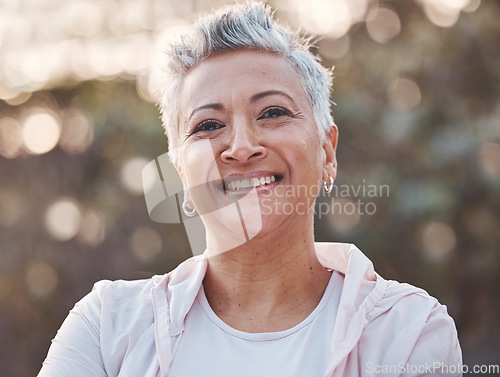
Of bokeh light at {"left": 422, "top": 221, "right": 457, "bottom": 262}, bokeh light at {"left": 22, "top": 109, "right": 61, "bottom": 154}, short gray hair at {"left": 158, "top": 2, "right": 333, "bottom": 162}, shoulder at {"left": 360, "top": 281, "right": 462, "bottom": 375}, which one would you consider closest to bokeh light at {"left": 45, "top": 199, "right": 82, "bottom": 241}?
bokeh light at {"left": 22, "top": 109, "right": 61, "bottom": 154}

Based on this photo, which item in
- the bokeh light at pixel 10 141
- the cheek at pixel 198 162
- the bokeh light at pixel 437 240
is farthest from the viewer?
the bokeh light at pixel 437 240

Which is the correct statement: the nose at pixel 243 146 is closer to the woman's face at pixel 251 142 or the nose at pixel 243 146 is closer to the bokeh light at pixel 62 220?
the woman's face at pixel 251 142

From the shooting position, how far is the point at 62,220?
213 inches

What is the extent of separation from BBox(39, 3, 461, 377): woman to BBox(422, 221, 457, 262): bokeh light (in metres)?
3.68

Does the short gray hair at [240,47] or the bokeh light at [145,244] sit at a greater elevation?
the short gray hair at [240,47]

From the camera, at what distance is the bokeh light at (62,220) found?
5348 mm

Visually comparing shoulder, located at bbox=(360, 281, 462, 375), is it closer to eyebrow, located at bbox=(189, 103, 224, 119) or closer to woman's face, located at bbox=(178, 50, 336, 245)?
woman's face, located at bbox=(178, 50, 336, 245)

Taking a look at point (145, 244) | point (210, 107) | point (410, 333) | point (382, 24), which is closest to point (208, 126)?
point (210, 107)

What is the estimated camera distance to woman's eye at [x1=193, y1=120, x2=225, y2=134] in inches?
77.6

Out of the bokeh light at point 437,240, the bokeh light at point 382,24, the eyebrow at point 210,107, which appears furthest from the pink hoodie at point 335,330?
the bokeh light at point 382,24

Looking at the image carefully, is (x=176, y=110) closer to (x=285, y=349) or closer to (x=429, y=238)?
(x=285, y=349)

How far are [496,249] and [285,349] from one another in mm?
4359

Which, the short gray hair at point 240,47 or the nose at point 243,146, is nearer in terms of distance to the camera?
the nose at point 243,146

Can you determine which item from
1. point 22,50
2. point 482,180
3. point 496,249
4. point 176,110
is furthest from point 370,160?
point 176,110
